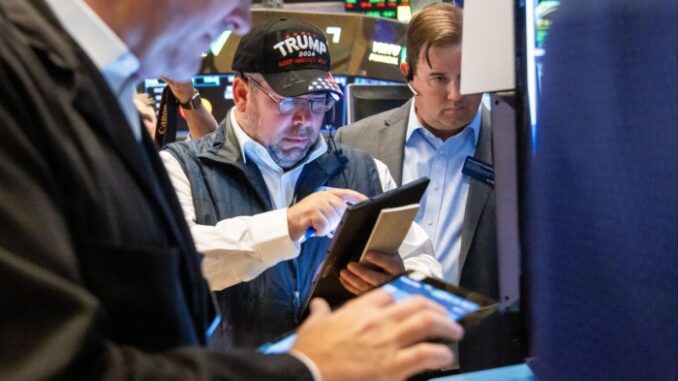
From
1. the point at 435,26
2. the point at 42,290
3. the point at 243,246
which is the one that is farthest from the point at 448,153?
the point at 42,290

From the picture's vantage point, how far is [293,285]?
5.90ft

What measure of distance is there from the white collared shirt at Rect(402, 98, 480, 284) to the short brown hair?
247 mm

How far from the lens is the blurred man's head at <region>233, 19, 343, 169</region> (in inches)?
75.7

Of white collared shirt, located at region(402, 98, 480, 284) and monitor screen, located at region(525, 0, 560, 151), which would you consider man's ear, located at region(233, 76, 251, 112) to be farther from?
monitor screen, located at region(525, 0, 560, 151)

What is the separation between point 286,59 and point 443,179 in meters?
0.67

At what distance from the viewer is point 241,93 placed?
2.03 m

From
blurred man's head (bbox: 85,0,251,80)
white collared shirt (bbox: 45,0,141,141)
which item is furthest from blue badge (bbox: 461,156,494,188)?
white collared shirt (bbox: 45,0,141,141)

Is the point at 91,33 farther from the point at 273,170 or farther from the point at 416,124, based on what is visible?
the point at 416,124

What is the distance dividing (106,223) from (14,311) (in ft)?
0.47

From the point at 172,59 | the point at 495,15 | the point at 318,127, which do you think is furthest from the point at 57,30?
the point at 318,127

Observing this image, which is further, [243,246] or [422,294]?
[243,246]

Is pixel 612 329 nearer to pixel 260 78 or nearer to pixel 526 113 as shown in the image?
pixel 526 113

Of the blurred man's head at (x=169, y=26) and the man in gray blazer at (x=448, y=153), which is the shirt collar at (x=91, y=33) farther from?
the man in gray blazer at (x=448, y=153)

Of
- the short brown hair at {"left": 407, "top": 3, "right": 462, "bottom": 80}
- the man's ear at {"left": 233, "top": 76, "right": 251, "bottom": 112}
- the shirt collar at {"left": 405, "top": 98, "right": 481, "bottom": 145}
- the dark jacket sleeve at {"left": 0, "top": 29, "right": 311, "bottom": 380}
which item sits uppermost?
the short brown hair at {"left": 407, "top": 3, "right": 462, "bottom": 80}
